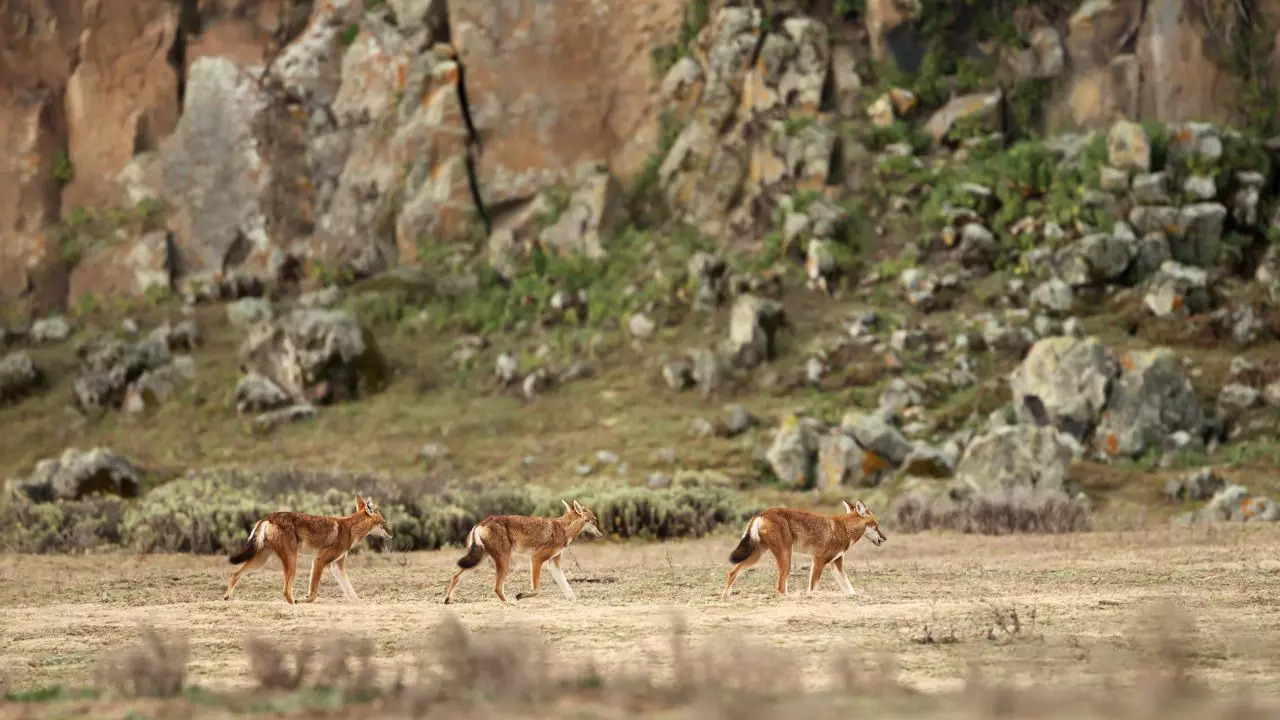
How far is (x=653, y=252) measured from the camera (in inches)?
1336

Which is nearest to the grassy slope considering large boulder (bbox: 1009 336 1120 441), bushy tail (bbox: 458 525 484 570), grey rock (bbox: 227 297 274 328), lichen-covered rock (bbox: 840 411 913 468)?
grey rock (bbox: 227 297 274 328)

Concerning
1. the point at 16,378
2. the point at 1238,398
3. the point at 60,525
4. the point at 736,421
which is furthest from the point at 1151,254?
the point at 16,378

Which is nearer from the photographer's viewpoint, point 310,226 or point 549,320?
point 549,320

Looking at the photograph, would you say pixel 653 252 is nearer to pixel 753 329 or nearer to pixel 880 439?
pixel 753 329

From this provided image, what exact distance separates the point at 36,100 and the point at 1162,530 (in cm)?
3201

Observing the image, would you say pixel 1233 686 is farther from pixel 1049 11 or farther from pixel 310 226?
pixel 310 226

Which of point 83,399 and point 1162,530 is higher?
point 83,399

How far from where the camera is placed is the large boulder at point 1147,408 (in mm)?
24188

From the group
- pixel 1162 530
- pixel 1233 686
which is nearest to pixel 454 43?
pixel 1162 530

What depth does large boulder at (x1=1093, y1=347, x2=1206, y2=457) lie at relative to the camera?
24.2 m

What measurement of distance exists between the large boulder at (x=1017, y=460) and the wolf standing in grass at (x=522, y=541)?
34.6 ft

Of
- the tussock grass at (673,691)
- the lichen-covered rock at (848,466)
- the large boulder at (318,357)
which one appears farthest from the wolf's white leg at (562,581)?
the large boulder at (318,357)

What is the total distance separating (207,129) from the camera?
1549 inches

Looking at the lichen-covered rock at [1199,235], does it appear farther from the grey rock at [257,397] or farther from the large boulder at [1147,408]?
the grey rock at [257,397]
